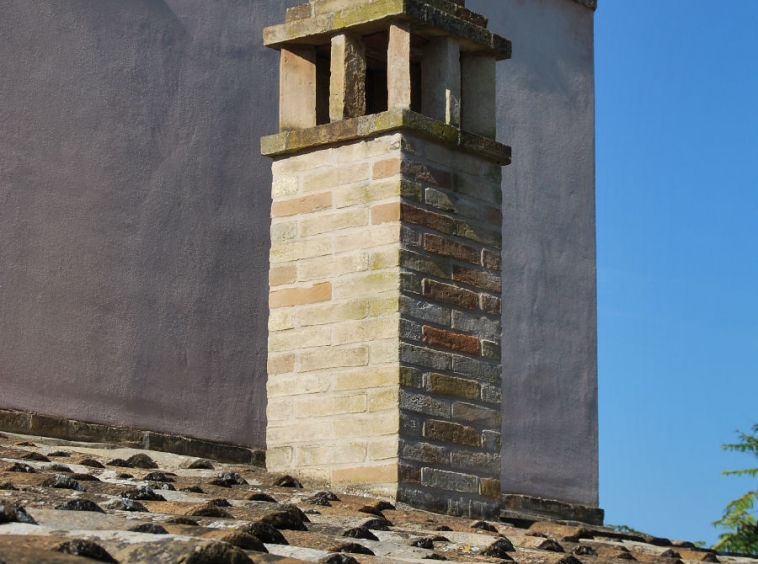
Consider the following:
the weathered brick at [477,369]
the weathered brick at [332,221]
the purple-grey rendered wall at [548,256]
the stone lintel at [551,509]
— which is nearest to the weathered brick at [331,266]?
the weathered brick at [332,221]

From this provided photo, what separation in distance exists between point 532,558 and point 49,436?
326cm

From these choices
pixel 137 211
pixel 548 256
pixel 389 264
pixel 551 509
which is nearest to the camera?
pixel 389 264

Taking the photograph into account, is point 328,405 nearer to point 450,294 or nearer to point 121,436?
point 450,294

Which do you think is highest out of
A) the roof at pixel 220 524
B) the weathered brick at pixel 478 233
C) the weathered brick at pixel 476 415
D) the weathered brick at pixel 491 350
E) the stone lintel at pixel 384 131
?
the stone lintel at pixel 384 131

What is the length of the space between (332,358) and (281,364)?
290 millimetres

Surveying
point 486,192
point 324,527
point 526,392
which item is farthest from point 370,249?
point 526,392

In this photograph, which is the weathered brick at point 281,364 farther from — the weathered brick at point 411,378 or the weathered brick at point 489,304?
the weathered brick at point 489,304

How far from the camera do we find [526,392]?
391 inches

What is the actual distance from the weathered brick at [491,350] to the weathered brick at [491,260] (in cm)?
34

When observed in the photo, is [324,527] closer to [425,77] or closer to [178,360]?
[425,77]

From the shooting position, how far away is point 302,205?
6320mm

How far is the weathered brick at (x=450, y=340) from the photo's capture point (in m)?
5.92

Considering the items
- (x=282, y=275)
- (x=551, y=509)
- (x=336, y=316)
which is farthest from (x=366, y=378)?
(x=551, y=509)

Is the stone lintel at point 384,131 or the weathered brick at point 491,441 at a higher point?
the stone lintel at point 384,131
